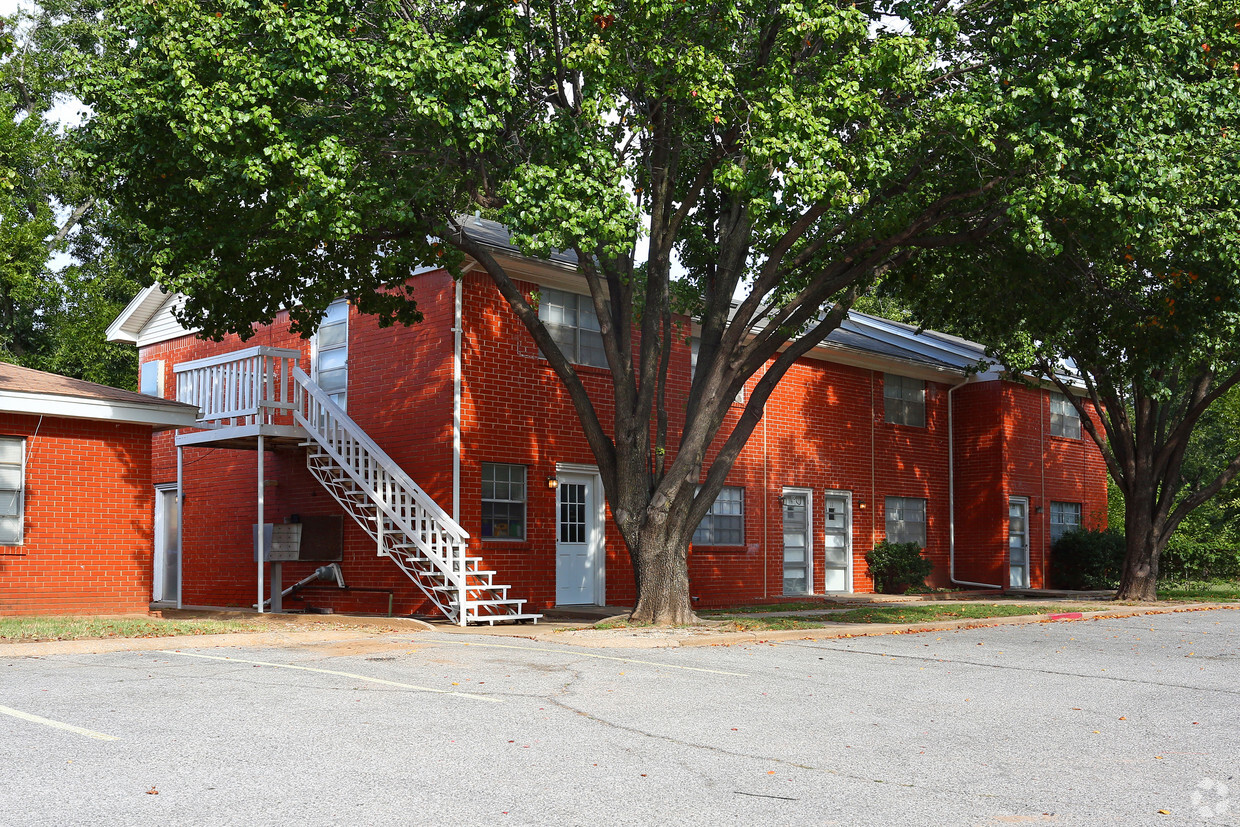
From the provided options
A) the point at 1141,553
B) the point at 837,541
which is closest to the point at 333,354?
the point at 837,541

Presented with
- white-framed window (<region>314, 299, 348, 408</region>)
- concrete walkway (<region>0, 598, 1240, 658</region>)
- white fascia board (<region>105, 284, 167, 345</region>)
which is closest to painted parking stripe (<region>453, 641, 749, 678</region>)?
concrete walkway (<region>0, 598, 1240, 658</region>)

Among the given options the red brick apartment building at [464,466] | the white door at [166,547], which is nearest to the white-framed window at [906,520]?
the red brick apartment building at [464,466]

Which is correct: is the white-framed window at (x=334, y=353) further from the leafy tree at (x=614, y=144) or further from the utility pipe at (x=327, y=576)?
the leafy tree at (x=614, y=144)

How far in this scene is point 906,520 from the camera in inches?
1085

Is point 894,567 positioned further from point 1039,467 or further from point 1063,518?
point 1063,518

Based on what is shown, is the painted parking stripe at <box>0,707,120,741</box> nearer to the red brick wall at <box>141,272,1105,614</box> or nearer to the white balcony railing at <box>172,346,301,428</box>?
the red brick wall at <box>141,272,1105,614</box>

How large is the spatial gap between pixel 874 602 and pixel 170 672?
15473mm

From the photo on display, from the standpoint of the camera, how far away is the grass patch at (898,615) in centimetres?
1631

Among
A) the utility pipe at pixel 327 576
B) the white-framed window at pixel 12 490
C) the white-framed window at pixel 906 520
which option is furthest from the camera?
the white-framed window at pixel 906 520

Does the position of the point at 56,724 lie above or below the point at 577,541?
below

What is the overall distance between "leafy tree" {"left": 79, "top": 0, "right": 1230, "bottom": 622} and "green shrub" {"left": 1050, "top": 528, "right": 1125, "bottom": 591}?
1700 centimetres

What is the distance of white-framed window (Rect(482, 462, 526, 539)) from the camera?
18297 millimetres

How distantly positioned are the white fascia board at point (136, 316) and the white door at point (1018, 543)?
20.8 m

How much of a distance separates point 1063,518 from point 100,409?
983 inches
